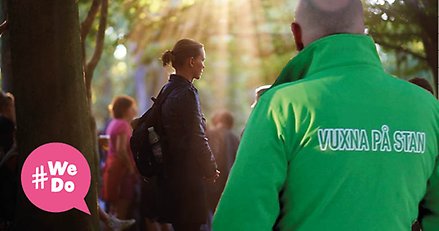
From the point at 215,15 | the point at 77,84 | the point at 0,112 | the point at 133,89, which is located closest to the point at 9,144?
the point at 0,112

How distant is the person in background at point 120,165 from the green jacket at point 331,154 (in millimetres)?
8874

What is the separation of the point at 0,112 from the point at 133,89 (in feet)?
180

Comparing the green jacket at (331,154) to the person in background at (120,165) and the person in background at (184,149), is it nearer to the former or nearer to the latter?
the person in background at (184,149)

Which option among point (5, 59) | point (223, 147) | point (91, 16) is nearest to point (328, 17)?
point (5, 59)

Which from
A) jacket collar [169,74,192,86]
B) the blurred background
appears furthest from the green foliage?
jacket collar [169,74,192,86]

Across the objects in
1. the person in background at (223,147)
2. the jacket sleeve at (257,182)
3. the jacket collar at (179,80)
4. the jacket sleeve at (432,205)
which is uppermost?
the jacket sleeve at (257,182)

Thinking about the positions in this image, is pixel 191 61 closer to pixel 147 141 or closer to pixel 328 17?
pixel 147 141

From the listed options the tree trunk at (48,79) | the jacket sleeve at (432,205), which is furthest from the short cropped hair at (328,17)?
the tree trunk at (48,79)

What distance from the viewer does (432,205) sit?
2.82m

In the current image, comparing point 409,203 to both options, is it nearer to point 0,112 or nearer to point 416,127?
point 416,127

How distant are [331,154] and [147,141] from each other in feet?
16.7

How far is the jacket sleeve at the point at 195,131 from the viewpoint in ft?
24.9

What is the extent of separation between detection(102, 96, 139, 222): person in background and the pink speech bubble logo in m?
3.51

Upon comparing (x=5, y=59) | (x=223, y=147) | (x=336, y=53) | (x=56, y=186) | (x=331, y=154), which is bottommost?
(x=223, y=147)
